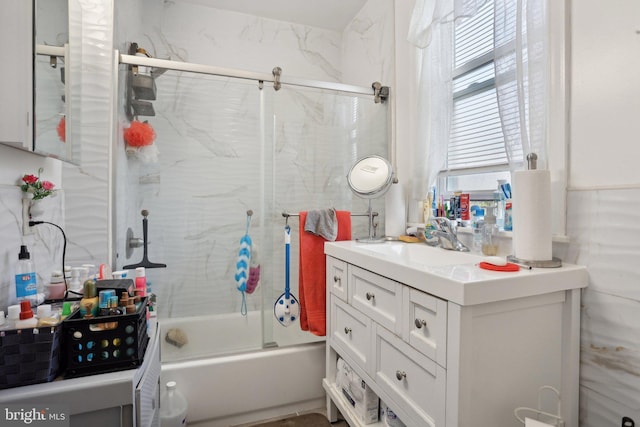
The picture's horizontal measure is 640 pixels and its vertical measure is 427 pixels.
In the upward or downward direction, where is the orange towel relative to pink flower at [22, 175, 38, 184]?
downward

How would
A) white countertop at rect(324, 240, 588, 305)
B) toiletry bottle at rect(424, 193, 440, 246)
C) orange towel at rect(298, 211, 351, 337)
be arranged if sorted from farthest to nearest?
orange towel at rect(298, 211, 351, 337), toiletry bottle at rect(424, 193, 440, 246), white countertop at rect(324, 240, 588, 305)

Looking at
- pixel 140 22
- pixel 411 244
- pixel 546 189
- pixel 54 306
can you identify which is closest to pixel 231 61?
pixel 140 22

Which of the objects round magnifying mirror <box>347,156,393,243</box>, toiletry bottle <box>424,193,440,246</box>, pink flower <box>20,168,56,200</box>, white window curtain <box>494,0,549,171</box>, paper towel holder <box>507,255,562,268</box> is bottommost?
paper towel holder <box>507,255,562,268</box>

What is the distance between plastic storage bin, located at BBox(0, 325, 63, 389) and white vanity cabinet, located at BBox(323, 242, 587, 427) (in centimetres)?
94

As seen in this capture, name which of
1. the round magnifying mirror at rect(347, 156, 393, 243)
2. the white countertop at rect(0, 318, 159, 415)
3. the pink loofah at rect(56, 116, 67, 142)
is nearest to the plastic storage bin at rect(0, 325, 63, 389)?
the white countertop at rect(0, 318, 159, 415)

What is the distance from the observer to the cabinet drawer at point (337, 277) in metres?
1.45

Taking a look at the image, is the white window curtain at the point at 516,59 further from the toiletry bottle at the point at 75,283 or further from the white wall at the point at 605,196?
the toiletry bottle at the point at 75,283

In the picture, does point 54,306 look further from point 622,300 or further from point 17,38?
point 622,300

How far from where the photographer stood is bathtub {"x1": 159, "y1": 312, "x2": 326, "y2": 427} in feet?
5.21

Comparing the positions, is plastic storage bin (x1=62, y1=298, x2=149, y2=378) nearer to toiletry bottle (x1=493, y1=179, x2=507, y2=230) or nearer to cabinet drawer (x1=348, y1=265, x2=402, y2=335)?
cabinet drawer (x1=348, y1=265, x2=402, y2=335)

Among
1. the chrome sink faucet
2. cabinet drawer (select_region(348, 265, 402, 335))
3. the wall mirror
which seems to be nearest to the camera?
the wall mirror

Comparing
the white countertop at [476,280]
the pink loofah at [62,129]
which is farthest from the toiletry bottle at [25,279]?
the white countertop at [476,280]

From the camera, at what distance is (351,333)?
4.59 feet

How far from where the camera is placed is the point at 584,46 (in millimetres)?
995
